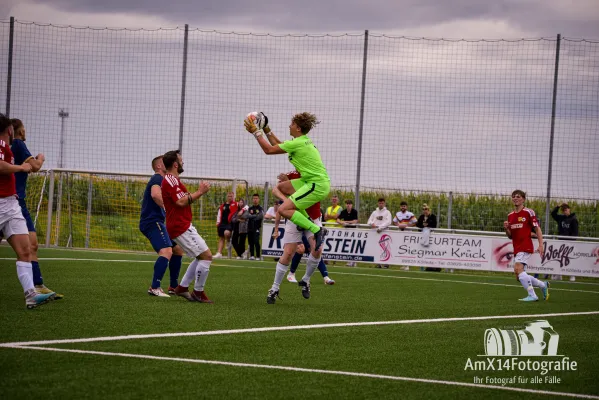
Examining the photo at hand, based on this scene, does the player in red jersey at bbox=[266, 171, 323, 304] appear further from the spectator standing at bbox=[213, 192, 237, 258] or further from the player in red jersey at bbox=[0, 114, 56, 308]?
the spectator standing at bbox=[213, 192, 237, 258]

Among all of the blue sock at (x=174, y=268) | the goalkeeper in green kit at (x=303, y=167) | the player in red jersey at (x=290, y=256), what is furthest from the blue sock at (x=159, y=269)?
the goalkeeper in green kit at (x=303, y=167)

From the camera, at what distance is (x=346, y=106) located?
80.8 ft

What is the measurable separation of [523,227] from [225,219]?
470 inches

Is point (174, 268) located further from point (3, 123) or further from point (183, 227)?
point (3, 123)

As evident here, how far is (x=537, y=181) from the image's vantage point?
23.1 meters

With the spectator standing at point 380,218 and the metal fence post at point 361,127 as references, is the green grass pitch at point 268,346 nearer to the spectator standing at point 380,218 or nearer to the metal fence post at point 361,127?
the spectator standing at point 380,218

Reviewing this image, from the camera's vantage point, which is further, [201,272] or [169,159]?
[169,159]

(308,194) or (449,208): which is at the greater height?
(308,194)

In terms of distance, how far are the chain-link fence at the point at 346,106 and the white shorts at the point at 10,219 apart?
14.8 meters

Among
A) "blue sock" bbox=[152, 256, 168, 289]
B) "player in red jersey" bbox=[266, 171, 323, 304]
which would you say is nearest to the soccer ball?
"player in red jersey" bbox=[266, 171, 323, 304]

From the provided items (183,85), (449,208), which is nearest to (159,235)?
(449,208)

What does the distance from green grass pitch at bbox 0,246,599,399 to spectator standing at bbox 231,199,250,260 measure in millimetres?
11172

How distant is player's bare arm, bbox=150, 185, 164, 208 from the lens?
1167 centimetres

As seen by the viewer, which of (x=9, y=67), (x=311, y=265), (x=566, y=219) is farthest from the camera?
(x=9, y=67)
